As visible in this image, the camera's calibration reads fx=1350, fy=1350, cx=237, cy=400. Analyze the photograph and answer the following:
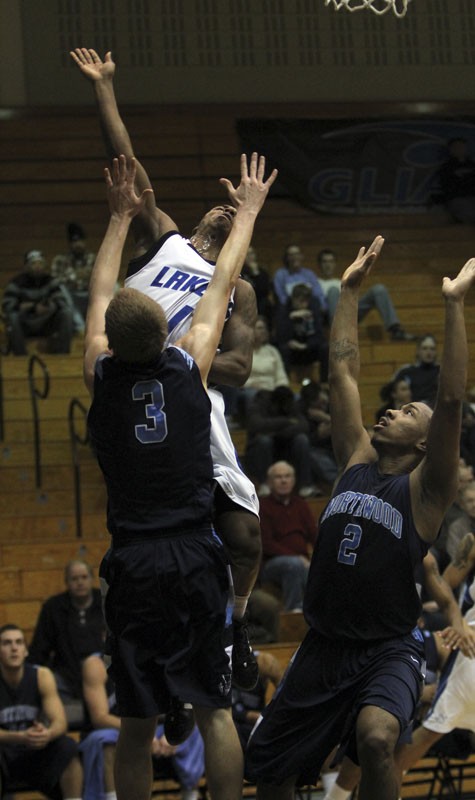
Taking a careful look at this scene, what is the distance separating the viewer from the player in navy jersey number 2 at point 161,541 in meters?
4.55

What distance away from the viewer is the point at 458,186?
17.1 meters

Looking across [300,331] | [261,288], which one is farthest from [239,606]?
[261,288]

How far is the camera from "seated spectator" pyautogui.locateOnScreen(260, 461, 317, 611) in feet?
35.7

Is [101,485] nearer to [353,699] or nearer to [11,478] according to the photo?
[11,478]

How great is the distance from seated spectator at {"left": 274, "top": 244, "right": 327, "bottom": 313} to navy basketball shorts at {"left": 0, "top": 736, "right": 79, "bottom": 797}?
7.17 m

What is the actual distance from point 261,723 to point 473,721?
315 centimetres

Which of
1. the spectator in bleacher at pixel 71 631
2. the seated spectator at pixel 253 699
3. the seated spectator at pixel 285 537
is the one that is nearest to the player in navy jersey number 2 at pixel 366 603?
the seated spectator at pixel 253 699

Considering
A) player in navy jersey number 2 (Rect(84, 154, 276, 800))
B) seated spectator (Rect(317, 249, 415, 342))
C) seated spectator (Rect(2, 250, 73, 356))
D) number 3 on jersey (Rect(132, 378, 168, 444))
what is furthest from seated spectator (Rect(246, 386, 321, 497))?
number 3 on jersey (Rect(132, 378, 168, 444))

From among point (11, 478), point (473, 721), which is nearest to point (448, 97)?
point (11, 478)

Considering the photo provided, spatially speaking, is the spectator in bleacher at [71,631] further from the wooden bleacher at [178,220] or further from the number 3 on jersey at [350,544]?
the wooden bleacher at [178,220]

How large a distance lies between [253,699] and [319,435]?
465cm

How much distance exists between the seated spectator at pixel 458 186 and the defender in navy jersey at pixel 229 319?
39.2 ft

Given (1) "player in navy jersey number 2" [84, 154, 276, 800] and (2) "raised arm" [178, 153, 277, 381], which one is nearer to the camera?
(1) "player in navy jersey number 2" [84, 154, 276, 800]

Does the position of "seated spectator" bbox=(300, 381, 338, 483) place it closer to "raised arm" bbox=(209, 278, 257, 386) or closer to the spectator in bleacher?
the spectator in bleacher
